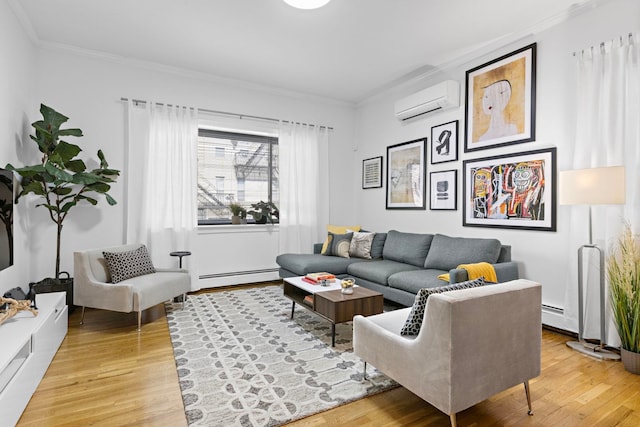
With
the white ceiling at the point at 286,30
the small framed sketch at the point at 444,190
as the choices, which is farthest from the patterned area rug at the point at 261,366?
the white ceiling at the point at 286,30

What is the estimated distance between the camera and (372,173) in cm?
554

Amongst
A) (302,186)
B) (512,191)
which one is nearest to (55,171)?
(302,186)

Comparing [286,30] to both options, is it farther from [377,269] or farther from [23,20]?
[377,269]

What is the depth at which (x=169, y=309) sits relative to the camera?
381 centimetres

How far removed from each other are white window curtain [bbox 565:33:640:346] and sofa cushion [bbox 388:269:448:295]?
45.0 inches

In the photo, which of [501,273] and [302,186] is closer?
[501,273]

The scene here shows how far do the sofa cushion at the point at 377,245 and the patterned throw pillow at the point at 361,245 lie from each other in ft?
0.17

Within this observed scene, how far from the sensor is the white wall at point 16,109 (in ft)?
9.50

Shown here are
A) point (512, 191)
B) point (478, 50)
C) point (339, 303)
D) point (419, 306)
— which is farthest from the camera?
point (478, 50)

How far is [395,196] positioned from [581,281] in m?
2.64

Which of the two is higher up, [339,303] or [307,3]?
[307,3]

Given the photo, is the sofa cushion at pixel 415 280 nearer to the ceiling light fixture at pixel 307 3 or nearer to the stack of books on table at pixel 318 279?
the stack of books on table at pixel 318 279

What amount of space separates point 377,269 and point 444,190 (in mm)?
1382

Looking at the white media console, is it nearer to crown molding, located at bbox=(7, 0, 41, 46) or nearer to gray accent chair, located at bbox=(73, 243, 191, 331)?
gray accent chair, located at bbox=(73, 243, 191, 331)
